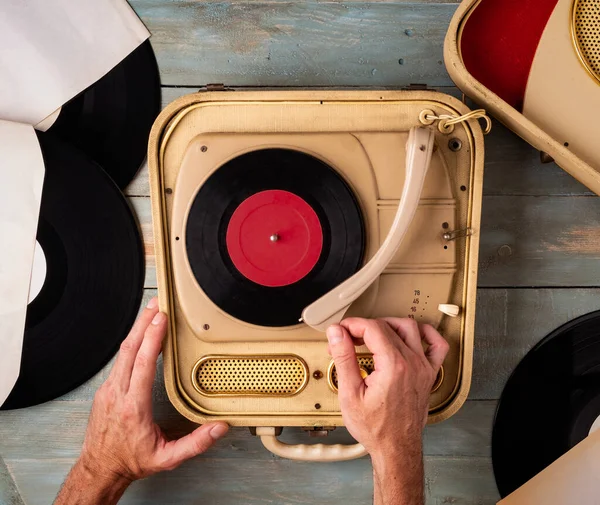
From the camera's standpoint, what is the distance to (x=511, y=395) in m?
1.01

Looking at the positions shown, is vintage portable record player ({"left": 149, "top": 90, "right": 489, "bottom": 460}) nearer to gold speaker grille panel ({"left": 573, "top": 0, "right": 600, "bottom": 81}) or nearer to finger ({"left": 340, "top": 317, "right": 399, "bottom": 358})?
finger ({"left": 340, "top": 317, "right": 399, "bottom": 358})

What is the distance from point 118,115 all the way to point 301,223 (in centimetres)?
44

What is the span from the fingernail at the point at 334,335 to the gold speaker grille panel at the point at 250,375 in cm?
10

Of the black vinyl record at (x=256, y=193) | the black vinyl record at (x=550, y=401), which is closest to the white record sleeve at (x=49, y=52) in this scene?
the black vinyl record at (x=256, y=193)

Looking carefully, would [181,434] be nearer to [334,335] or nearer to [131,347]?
[131,347]

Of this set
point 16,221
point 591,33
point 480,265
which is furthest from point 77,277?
point 591,33

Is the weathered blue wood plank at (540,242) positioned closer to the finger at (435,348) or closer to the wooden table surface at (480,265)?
the wooden table surface at (480,265)

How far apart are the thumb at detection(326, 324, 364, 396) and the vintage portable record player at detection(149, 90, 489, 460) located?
31 mm

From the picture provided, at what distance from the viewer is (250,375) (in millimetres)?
839

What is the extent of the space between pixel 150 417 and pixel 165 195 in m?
0.41

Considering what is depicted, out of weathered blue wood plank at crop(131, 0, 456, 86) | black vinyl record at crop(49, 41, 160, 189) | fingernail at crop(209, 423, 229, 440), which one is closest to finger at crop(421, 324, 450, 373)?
fingernail at crop(209, 423, 229, 440)

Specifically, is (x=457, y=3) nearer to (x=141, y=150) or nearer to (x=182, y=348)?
(x=141, y=150)

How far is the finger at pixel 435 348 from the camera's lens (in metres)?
0.79

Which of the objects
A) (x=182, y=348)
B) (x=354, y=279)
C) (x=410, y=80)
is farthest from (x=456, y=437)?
(x=410, y=80)
